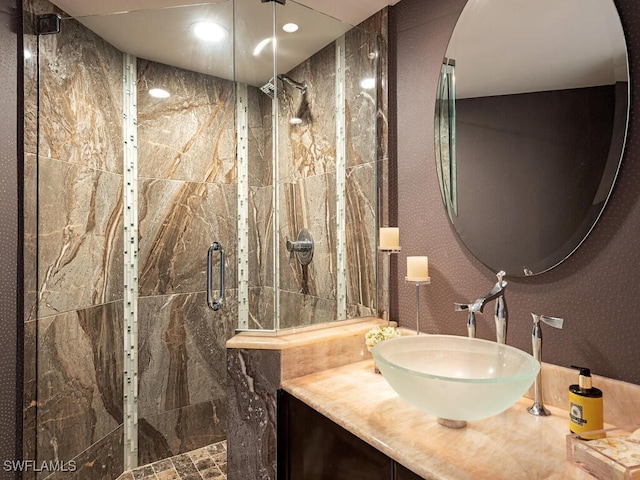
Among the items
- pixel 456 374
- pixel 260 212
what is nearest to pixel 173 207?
pixel 260 212

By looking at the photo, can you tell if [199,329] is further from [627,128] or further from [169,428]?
[627,128]

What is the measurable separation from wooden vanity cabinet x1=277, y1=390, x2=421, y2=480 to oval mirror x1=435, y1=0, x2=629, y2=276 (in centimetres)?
77

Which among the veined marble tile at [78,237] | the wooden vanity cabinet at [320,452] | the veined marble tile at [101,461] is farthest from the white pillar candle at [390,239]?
the veined marble tile at [101,461]

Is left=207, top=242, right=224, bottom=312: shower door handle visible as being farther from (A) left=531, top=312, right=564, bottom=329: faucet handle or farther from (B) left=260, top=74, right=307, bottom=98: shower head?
(A) left=531, top=312, right=564, bottom=329: faucet handle

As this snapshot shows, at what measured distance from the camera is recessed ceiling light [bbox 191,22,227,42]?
2.04 meters

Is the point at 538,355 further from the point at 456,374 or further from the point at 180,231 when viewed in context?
the point at 180,231

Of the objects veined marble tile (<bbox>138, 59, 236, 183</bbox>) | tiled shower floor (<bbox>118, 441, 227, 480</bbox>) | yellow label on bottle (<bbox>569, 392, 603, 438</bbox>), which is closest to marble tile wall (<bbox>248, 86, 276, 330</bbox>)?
veined marble tile (<bbox>138, 59, 236, 183</bbox>)

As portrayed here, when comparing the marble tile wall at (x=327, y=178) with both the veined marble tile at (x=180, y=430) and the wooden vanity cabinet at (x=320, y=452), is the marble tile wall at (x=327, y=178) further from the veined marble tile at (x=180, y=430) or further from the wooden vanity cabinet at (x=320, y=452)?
the veined marble tile at (x=180, y=430)

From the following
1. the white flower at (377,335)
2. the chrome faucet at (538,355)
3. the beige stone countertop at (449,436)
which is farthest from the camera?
the white flower at (377,335)

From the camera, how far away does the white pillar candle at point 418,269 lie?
1.53m

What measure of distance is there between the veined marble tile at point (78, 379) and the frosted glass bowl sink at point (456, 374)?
1.57 meters

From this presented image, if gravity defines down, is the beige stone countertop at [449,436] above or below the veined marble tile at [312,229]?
below

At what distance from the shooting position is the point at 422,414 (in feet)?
3.82

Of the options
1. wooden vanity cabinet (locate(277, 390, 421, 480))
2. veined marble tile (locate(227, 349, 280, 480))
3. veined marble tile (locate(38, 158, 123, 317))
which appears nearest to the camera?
wooden vanity cabinet (locate(277, 390, 421, 480))
